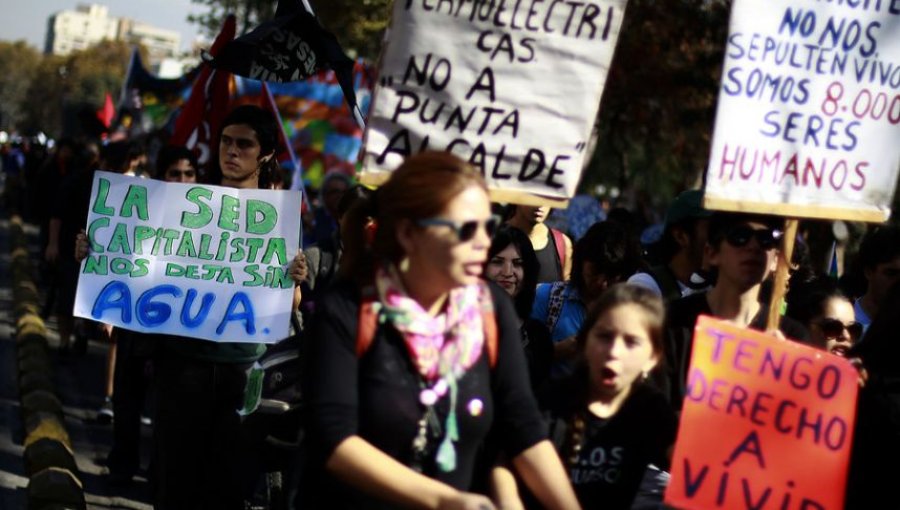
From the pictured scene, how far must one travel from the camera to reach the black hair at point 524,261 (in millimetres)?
5844

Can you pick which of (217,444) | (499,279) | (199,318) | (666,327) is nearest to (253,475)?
(217,444)

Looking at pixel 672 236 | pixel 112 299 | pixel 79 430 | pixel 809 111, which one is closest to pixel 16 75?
pixel 79 430

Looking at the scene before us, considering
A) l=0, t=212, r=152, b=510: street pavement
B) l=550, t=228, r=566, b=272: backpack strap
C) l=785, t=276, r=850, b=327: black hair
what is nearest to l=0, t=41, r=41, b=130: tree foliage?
l=0, t=212, r=152, b=510: street pavement

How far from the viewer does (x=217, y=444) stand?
18.7 feet

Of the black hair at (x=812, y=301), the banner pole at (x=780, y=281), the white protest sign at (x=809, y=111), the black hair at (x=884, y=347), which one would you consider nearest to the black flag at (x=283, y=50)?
the black hair at (x=812, y=301)

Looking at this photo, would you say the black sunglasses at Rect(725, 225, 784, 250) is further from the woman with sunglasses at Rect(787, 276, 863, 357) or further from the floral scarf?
the floral scarf

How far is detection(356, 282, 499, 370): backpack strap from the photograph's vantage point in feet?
11.4

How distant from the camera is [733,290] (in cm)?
441

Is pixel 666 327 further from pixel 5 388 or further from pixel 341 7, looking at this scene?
pixel 341 7

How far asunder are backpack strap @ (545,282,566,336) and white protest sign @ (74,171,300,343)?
3.52 ft

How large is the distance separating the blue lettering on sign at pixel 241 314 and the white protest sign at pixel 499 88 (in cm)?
172

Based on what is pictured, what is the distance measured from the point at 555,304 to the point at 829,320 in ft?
4.69

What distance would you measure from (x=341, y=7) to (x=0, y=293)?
5.39 metres

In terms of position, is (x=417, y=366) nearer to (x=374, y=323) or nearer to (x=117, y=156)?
(x=374, y=323)
